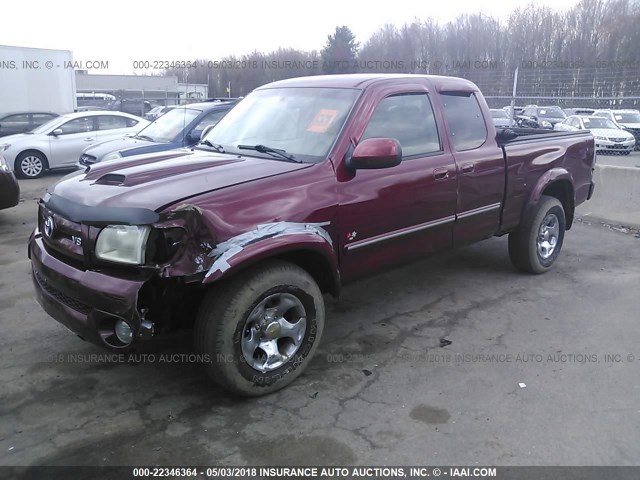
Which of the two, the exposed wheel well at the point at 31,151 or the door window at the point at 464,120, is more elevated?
the door window at the point at 464,120

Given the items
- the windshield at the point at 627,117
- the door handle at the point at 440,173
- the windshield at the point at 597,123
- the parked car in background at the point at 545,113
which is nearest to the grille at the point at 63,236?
the door handle at the point at 440,173

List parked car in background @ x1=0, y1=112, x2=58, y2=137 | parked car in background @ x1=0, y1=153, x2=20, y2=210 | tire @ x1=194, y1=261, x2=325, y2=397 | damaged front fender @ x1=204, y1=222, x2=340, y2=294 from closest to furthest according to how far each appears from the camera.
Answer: damaged front fender @ x1=204, y1=222, x2=340, y2=294 → tire @ x1=194, y1=261, x2=325, y2=397 → parked car in background @ x1=0, y1=153, x2=20, y2=210 → parked car in background @ x1=0, y1=112, x2=58, y2=137

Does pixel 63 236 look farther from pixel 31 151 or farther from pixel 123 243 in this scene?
pixel 31 151

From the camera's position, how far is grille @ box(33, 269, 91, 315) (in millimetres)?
3092

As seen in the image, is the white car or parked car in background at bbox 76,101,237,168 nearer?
parked car in background at bbox 76,101,237,168

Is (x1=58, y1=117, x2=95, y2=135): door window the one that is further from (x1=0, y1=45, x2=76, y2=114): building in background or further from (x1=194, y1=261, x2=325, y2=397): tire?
(x1=194, y1=261, x2=325, y2=397): tire

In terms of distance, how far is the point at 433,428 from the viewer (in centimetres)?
312

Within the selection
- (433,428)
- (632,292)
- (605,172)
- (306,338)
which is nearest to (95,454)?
(306,338)

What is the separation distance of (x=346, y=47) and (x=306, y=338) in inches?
1821

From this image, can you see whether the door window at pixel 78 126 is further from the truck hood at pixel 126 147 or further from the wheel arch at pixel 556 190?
the wheel arch at pixel 556 190

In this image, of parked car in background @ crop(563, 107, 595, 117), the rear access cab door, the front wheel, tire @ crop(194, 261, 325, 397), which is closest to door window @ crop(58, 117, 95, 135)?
the front wheel

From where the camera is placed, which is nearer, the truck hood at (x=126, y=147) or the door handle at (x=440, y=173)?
the door handle at (x=440, y=173)

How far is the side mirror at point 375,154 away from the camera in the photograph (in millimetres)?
3557

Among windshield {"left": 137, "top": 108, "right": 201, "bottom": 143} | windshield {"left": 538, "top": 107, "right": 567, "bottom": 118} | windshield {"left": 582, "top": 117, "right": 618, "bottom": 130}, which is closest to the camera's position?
windshield {"left": 137, "top": 108, "right": 201, "bottom": 143}
